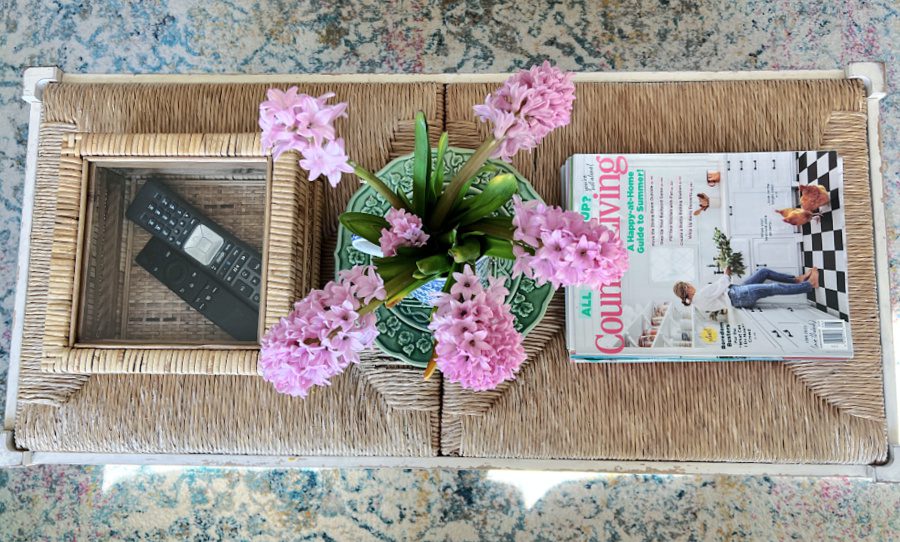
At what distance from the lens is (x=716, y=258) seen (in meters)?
0.70

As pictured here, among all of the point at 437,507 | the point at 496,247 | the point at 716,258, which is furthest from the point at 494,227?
the point at 437,507

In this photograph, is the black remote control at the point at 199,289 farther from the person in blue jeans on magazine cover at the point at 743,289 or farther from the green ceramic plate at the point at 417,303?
the person in blue jeans on magazine cover at the point at 743,289

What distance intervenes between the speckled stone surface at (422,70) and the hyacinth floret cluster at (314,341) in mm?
639

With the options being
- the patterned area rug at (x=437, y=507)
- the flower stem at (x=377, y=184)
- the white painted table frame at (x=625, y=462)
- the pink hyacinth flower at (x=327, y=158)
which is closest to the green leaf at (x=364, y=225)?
the flower stem at (x=377, y=184)

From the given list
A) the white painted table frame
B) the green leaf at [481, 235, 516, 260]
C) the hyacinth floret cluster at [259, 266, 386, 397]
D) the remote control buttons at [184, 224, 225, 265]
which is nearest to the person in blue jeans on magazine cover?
the white painted table frame

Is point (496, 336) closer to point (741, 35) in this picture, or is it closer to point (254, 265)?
point (254, 265)

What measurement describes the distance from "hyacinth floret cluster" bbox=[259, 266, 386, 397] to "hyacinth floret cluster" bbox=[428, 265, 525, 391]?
6 cm

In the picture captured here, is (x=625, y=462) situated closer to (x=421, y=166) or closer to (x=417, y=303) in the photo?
(x=417, y=303)

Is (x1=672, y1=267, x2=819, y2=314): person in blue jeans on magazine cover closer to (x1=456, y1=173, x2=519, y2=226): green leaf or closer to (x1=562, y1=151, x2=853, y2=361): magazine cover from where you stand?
(x1=562, y1=151, x2=853, y2=361): magazine cover

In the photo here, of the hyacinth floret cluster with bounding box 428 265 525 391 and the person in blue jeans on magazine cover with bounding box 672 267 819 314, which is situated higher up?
the person in blue jeans on magazine cover with bounding box 672 267 819 314

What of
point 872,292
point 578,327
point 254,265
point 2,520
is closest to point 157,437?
point 254,265

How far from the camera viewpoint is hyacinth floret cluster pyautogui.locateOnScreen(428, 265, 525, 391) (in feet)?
1.43

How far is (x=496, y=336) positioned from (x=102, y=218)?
1.58 feet

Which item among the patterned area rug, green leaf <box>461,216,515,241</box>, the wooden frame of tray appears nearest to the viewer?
green leaf <box>461,216,515,241</box>
